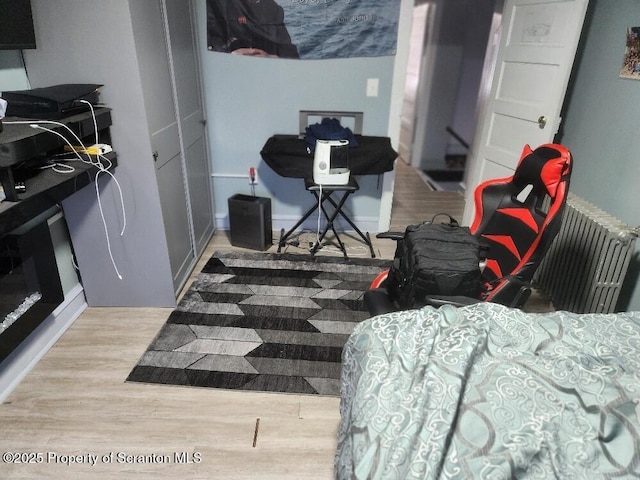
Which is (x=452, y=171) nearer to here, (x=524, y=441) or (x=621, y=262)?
(x=621, y=262)

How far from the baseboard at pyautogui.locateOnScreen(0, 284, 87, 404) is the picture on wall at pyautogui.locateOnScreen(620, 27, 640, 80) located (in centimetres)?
331

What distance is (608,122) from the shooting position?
2.35 meters

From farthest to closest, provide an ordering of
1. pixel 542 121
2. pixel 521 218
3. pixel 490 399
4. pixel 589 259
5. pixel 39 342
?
pixel 542 121, pixel 589 259, pixel 39 342, pixel 521 218, pixel 490 399

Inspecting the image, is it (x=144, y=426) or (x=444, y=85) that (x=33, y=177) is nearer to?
(x=144, y=426)

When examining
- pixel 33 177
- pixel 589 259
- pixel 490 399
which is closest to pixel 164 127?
pixel 33 177

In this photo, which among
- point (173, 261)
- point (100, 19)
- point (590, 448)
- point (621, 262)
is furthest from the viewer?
point (173, 261)

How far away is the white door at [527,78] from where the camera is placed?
2.47m

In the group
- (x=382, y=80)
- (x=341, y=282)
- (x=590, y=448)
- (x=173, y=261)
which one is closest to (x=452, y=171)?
(x=382, y=80)

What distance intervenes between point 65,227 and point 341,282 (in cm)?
170

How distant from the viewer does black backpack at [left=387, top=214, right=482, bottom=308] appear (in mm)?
1696

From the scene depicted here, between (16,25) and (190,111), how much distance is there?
1.13 meters

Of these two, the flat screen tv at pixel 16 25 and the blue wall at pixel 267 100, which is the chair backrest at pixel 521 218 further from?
the flat screen tv at pixel 16 25

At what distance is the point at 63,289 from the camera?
2326 mm

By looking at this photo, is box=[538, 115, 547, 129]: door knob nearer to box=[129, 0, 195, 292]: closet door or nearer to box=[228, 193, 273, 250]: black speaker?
box=[228, 193, 273, 250]: black speaker
